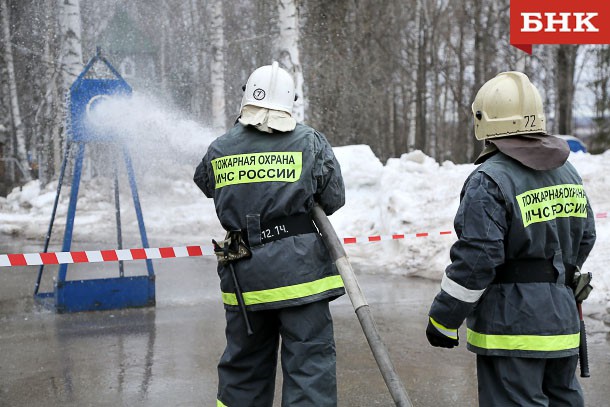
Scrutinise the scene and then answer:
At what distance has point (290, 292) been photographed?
12.4ft

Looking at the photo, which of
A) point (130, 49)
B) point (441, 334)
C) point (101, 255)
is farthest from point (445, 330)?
point (130, 49)

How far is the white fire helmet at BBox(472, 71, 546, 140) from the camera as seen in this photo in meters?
3.34

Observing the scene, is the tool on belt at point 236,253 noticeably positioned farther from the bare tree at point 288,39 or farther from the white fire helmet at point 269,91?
the bare tree at point 288,39

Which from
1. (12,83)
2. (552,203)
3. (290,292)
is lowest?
(290,292)

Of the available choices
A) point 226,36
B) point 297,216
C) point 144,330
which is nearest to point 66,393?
point 144,330

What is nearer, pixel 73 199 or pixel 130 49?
pixel 73 199

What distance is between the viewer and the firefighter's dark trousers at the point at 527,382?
3223 millimetres

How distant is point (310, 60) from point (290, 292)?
21.4m

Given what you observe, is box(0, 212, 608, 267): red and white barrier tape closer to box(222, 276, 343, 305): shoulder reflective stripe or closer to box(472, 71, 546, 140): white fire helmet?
box(222, 276, 343, 305): shoulder reflective stripe

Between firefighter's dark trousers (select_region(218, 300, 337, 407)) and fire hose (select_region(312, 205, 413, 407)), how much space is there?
192mm

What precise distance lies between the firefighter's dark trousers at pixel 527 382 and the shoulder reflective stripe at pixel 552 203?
0.59 meters

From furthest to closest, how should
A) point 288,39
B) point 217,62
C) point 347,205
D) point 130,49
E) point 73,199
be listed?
point 130,49 → point 217,62 → point 288,39 → point 347,205 → point 73,199

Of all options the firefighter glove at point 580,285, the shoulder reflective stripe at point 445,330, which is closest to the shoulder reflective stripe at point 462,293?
the shoulder reflective stripe at point 445,330

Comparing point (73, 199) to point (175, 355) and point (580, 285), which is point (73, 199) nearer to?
point (175, 355)
